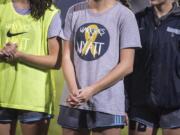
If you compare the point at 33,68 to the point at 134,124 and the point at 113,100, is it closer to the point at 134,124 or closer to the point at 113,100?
the point at 113,100

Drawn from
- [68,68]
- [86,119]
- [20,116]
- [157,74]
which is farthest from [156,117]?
[20,116]

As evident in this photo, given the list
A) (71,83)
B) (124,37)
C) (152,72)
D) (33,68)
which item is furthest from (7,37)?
(152,72)

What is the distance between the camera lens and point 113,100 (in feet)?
7.51

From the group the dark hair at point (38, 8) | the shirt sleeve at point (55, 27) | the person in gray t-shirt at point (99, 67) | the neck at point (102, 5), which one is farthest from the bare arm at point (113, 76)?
the dark hair at point (38, 8)

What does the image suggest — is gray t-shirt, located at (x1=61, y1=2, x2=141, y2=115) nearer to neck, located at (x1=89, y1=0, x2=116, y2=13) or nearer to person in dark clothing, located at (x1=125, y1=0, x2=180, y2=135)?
neck, located at (x1=89, y1=0, x2=116, y2=13)

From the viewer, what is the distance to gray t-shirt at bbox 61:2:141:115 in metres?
2.29

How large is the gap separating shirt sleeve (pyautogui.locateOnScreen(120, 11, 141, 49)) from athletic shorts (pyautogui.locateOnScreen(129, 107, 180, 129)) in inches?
17.7

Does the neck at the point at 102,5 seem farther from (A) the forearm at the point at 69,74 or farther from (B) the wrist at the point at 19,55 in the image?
(B) the wrist at the point at 19,55

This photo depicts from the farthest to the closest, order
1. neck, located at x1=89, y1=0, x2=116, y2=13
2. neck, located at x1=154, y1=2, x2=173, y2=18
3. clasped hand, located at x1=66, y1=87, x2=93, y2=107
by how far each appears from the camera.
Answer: neck, located at x1=154, y1=2, x2=173, y2=18, neck, located at x1=89, y1=0, x2=116, y2=13, clasped hand, located at x1=66, y1=87, x2=93, y2=107

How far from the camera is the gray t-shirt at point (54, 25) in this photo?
7.98ft

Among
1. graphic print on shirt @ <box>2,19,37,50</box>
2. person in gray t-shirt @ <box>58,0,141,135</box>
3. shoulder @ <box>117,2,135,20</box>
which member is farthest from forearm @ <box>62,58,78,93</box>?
shoulder @ <box>117,2,135,20</box>

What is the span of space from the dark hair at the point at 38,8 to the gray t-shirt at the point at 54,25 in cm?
3

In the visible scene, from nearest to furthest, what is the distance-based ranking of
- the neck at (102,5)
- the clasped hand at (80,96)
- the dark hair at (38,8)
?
the clasped hand at (80,96)
the neck at (102,5)
the dark hair at (38,8)

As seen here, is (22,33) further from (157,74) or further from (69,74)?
(157,74)
